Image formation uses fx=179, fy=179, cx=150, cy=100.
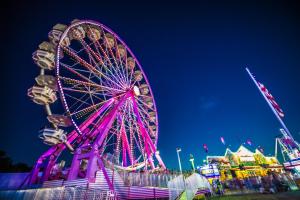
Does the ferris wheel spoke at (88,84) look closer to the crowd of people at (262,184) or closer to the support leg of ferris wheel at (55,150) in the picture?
the support leg of ferris wheel at (55,150)

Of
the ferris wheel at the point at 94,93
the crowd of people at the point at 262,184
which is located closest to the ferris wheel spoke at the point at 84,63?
the ferris wheel at the point at 94,93

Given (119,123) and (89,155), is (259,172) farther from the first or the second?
(89,155)

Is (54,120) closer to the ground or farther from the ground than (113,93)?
closer to the ground

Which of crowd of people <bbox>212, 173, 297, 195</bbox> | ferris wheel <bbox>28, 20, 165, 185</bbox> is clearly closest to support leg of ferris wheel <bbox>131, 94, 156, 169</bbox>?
ferris wheel <bbox>28, 20, 165, 185</bbox>

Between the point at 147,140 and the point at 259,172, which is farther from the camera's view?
the point at 259,172

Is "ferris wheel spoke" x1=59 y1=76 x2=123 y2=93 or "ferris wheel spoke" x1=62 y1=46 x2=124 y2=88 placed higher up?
"ferris wheel spoke" x1=62 y1=46 x2=124 y2=88

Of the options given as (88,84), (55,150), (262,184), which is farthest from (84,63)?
(262,184)

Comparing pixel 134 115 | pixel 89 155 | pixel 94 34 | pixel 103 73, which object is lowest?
pixel 89 155

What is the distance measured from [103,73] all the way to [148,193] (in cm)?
1038

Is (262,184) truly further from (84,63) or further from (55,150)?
(84,63)

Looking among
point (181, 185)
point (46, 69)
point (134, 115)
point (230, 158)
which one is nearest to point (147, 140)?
point (134, 115)

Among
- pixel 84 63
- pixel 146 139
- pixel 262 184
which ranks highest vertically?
pixel 84 63

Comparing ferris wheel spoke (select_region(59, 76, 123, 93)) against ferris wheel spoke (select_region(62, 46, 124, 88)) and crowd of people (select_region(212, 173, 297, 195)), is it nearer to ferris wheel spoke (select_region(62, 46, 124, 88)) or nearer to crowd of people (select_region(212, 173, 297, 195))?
ferris wheel spoke (select_region(62, 46, 124, 88))

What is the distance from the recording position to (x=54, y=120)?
39.2 feet
